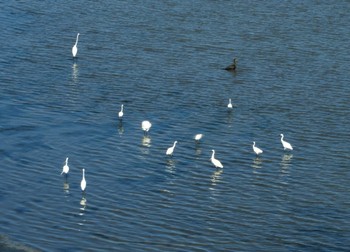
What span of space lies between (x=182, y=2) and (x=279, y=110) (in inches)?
919

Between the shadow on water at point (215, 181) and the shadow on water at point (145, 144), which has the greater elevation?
the shadow on water at point (145, 144)

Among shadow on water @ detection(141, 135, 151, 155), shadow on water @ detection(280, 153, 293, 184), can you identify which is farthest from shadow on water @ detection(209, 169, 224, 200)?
shadow on water @ detection(141, 135, 151, 155)

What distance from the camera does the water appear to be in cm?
3102

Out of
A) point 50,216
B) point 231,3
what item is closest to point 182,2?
point 231,3

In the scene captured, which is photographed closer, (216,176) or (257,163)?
(216,176)

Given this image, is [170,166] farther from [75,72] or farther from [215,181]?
[75,72]

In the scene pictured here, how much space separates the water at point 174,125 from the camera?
102 feet

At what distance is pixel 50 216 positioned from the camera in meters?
31.2

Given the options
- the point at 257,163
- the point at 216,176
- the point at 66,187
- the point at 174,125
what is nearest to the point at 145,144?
the point at 174,125

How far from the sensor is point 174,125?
136ft

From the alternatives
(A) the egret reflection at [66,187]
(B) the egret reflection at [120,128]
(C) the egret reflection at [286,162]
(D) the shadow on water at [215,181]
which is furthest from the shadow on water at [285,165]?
(A) the egret reflection at [66,187]

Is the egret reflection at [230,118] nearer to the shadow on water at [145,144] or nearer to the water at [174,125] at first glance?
the water at [174,125]

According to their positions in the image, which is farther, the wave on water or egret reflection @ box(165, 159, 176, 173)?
egret reflection @ box(165, 159, 176, 173)

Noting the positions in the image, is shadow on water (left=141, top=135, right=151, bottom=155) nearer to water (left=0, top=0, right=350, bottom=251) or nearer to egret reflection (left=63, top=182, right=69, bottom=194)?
water (left=0, top=0, right=350, bottom=251)
